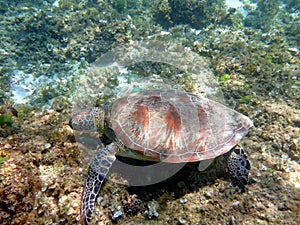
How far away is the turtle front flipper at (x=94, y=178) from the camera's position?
10.1 feet

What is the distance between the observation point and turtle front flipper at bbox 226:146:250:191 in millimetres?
3633

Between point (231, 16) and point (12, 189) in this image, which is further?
point (231, 16)

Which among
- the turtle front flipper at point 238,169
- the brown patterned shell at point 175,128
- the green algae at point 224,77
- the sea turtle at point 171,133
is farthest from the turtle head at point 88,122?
the green algae at point 224,77

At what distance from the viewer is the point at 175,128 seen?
11.8ft

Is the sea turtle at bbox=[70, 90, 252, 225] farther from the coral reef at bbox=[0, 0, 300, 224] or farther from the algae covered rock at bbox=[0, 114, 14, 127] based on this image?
the algae covered rock at bbox=[0, 114, 14, 127]

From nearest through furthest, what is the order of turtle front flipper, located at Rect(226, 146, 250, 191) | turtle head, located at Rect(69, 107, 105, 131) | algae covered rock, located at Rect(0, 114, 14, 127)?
turtle front flipper, located at Rect(226, 146, 250, 191) < algae covered rock, located at Rect(0, 114, 14, 127) < turtle head, located at Rect(69, 107, 105, 131)

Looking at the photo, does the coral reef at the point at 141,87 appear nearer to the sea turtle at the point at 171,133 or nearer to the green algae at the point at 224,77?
the green algae at the point at 224,77

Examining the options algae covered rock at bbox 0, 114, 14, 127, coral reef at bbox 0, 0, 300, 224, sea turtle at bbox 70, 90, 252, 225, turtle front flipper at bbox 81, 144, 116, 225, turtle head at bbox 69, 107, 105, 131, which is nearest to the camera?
turtle front flipper at bbox 81, 144, 116, 225

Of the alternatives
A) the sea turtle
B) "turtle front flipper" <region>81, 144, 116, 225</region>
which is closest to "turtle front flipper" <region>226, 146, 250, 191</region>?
the sea turtle

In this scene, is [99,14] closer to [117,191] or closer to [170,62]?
[170,62]

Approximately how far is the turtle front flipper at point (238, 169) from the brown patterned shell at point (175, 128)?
0.28m

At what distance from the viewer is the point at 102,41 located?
26.8ft

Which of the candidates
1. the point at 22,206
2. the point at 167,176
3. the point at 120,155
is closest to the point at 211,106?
the point at 167,176

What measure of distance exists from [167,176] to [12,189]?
2289 mm
